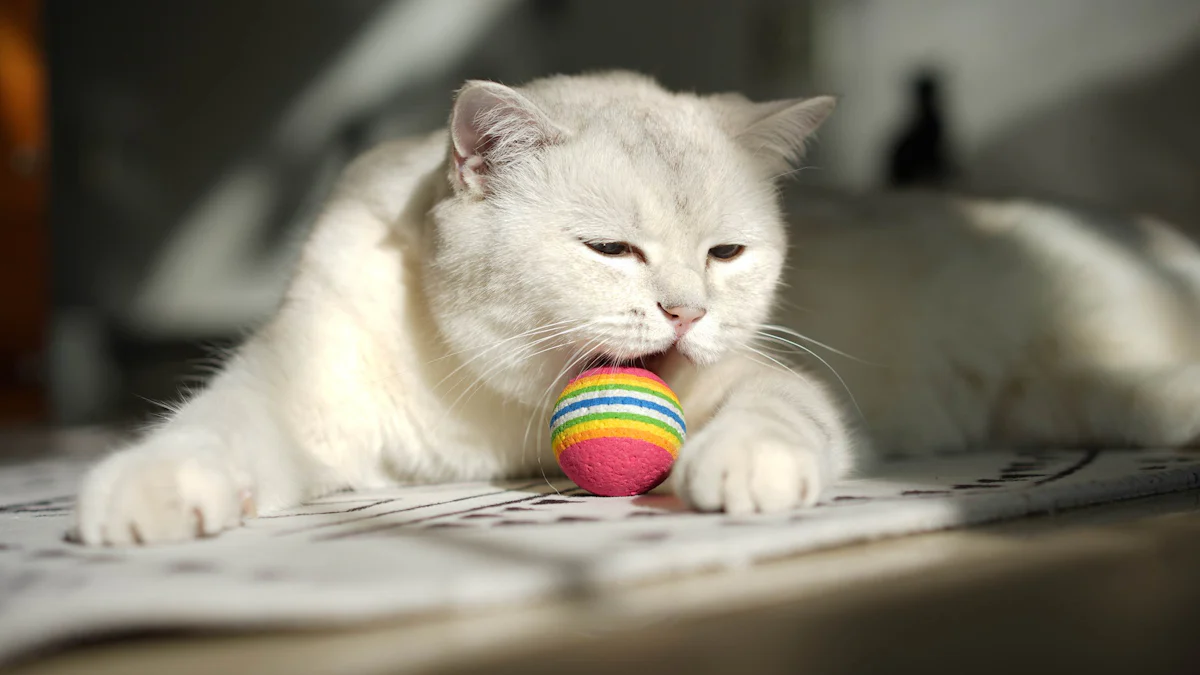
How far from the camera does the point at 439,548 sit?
1.12 m

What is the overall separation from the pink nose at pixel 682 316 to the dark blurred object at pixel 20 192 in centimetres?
827

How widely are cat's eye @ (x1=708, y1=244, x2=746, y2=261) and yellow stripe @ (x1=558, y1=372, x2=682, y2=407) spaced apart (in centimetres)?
28

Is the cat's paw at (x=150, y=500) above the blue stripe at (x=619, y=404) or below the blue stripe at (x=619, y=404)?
below

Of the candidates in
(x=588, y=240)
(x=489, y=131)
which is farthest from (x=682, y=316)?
(x=489, y=131)

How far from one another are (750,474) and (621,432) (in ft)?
0.85

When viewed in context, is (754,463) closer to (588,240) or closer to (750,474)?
(750,474)

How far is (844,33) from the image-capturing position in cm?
395

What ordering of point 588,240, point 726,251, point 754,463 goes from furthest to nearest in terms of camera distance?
point 726,251, point 588,240, point 754,463

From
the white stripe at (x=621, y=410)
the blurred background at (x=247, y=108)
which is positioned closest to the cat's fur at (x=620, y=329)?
the white stripe at (x=621, y=410)

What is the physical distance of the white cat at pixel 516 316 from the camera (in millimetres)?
1306

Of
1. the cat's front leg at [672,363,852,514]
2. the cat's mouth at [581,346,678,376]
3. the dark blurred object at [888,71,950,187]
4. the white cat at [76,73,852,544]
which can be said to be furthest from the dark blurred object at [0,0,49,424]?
the cat's front leg at [672,363,852,514]

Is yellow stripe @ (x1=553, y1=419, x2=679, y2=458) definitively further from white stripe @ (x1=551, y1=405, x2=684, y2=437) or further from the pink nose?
the pink nose

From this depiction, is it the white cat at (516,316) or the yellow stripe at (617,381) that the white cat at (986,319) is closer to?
the white cat at (516,316)

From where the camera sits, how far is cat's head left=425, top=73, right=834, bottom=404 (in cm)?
148
